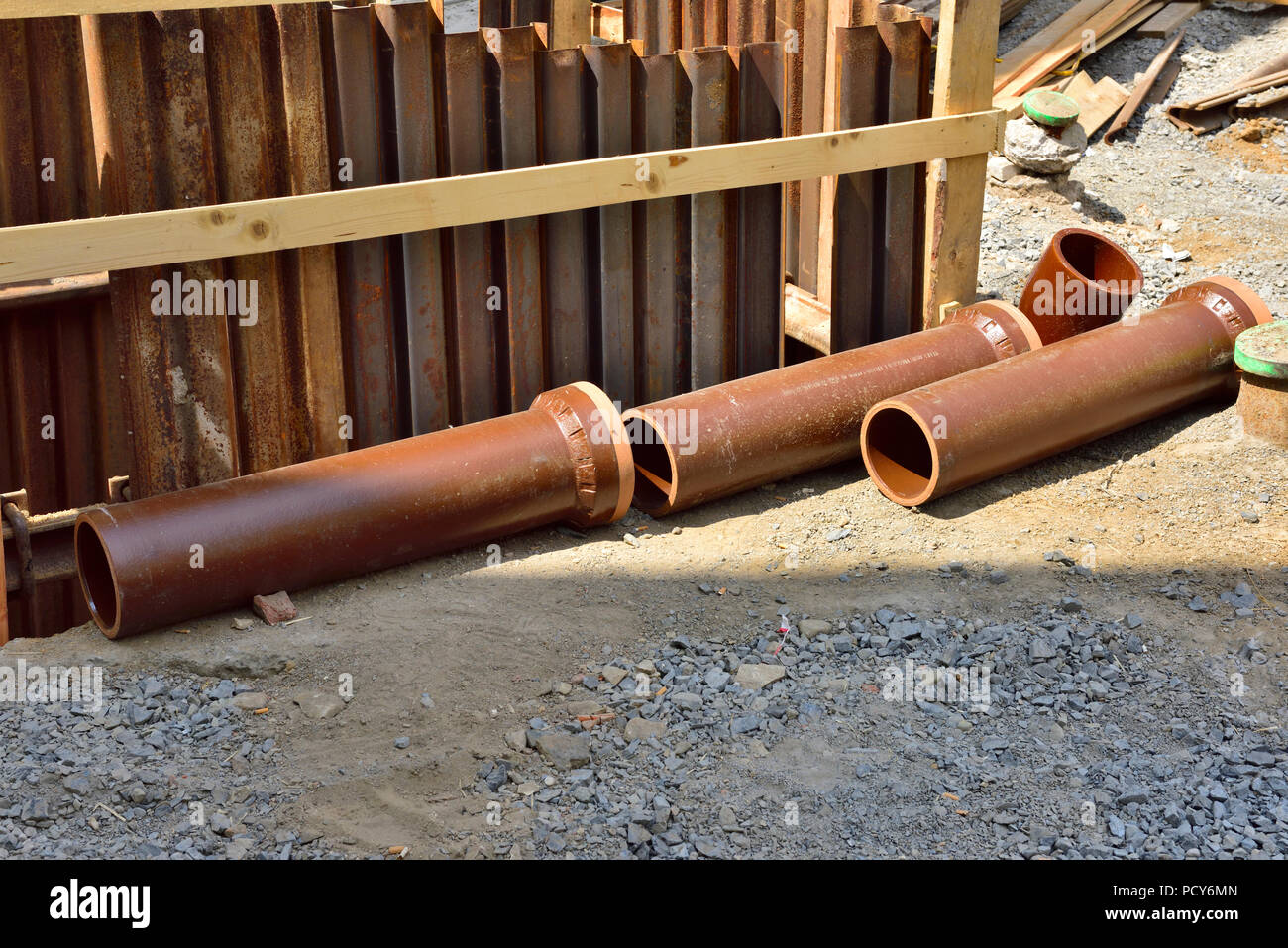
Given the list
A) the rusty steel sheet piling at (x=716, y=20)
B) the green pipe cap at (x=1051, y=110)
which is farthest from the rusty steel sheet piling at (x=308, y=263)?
the green pipe cap at (x=1051, y=110)

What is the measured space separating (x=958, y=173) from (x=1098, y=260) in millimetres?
1144

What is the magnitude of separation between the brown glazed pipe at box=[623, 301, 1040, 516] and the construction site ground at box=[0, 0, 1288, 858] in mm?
197

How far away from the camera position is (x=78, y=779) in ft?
13.7

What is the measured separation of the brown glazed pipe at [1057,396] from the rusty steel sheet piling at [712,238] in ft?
2.91

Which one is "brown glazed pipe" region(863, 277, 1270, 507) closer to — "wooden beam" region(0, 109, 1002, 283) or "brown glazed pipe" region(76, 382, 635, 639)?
"wooden beam" region(0, 109, 1002, 283)

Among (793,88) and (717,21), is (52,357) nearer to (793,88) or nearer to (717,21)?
(793,88)

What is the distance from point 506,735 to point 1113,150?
8.68 meters

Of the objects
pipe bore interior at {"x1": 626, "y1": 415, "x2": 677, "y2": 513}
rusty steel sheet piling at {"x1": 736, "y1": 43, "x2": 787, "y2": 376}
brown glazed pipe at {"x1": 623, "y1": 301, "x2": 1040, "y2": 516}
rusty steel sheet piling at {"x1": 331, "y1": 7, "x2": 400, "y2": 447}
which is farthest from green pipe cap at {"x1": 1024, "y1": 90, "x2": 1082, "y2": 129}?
rusty steel sheet piling at {"x1": 331, "y1": 7, "x2": 400, "y2": 447}

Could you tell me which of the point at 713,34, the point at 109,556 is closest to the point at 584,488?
the point at 109,556

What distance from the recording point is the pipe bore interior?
19.7 feet

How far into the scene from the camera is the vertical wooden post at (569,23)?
7559mm

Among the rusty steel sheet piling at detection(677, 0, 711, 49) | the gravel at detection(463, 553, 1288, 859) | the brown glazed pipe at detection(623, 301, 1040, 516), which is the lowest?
the gravel at detection(463, 553, 1288, 859)

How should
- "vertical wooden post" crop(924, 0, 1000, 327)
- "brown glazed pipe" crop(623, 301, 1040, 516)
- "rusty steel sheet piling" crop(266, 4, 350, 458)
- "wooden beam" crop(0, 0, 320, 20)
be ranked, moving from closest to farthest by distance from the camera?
"wooden beam" crop(0, 0, 320, 20) → "rusty steel sheet piling" crop(266, 4, 350, 458) → "brown glazed pipe" crop(623, 301, 1040, 516) → "vertical wooden post" crop(924, 0, 1000, 327)

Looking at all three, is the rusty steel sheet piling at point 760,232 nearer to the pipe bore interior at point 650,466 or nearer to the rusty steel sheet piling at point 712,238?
the rusty steel sheet piling at point 712,238
